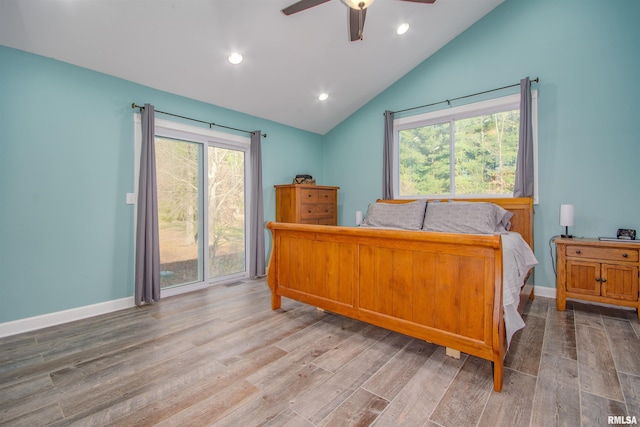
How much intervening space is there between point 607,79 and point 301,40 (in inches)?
130

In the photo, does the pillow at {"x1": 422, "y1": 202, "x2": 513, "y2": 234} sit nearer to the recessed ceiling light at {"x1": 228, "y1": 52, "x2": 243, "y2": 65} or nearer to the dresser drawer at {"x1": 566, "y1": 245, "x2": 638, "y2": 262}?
the dresser drawer at {"x1": 566, "y1": 245, "x2": 638, "y2": 262}

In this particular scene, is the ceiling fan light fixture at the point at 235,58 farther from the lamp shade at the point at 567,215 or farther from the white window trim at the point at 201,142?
the lamp shade at the point at 567,215

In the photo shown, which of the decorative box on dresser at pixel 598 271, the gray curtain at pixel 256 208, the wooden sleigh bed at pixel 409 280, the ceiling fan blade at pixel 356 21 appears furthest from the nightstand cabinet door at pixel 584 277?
the gray curtain at pixel 256 208

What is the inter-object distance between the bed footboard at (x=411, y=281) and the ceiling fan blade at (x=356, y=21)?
1.55 meters

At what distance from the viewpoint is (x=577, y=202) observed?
127 inches

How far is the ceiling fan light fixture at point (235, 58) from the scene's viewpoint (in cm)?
322

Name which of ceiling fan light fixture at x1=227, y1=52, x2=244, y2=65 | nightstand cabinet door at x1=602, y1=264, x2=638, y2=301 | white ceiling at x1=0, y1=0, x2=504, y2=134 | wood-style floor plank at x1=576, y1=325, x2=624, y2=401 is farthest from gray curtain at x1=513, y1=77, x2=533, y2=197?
ceiling fan light fixture at x1=227, y1=52, x2=244, y2=65

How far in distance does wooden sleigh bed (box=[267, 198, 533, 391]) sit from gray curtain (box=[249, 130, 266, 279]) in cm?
146

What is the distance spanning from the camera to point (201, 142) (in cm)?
392

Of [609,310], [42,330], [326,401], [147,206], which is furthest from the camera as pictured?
[147,206]

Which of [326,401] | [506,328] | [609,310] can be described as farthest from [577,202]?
[326,401]

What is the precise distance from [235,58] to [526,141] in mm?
3473

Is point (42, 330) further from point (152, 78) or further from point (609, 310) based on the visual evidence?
point (609, 310)

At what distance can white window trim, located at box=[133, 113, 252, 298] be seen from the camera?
10.6 feet
